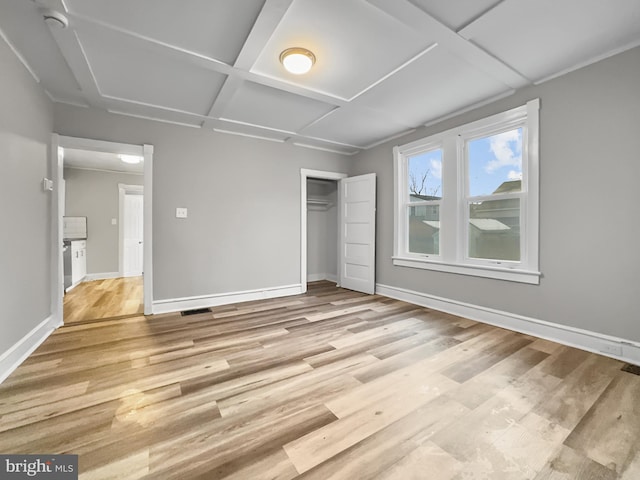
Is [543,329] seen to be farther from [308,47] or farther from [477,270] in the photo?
[308,47]

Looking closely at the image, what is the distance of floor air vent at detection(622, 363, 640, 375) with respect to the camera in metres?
1.97

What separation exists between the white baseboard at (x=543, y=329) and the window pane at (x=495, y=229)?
2.11 ft

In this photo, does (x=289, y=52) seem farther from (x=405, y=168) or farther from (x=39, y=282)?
(x=39, y=282)

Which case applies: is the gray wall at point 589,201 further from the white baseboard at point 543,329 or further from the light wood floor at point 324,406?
the light wood floor at point 324,406

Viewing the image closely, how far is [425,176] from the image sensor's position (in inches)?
151

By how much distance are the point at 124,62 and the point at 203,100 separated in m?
0.77

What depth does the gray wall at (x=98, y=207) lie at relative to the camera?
555cm

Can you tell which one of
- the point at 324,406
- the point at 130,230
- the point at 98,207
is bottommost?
the point at 324,406

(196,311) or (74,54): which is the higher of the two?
(74,54)

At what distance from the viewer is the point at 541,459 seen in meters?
1.22

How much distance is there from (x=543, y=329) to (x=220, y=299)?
3852 millimetres

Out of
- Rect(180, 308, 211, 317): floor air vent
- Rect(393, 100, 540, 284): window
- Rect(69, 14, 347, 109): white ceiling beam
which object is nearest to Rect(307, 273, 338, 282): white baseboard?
Rect(393, 100, 540, 284): window

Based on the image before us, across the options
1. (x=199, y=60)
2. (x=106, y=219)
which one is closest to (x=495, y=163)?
(x=199, y=60)

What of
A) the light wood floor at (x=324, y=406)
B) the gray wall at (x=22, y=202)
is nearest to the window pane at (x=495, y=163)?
the light wood floor at (x=324, y=406)
